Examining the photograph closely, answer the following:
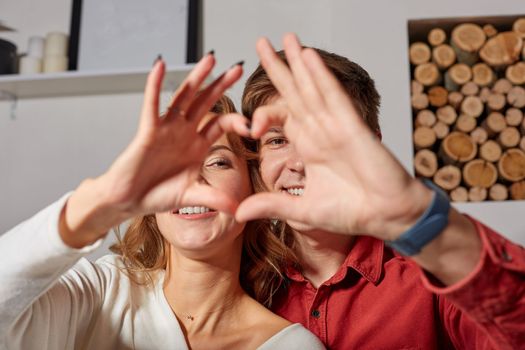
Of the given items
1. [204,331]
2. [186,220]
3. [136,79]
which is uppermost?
[136,79]

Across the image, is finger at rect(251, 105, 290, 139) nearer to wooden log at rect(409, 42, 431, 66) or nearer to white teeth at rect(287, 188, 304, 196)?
white teeth at rect(287, 188, 304, 196)

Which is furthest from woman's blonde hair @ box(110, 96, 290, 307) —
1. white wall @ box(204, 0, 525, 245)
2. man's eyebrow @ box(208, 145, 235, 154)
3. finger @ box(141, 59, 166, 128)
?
white wall @ box(204, 0, 525, 245)

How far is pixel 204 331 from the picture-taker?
1.42 m

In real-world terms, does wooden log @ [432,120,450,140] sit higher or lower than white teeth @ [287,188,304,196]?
higher

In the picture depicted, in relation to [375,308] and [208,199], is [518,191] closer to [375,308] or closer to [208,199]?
[375,308]

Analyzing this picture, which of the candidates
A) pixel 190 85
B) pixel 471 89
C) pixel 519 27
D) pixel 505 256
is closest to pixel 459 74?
pixel 471 89

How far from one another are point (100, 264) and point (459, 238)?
2.96 feet

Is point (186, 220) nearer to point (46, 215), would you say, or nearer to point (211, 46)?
point (46, 215)

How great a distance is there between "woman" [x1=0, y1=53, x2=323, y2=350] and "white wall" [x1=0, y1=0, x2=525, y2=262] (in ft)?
3.46

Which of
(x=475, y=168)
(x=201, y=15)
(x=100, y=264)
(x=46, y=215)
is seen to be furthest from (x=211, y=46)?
(x=46, y=215)

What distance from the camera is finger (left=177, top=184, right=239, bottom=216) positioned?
0.95m

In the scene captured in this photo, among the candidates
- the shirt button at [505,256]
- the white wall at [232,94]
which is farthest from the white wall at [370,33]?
the shirt button at [505,256]

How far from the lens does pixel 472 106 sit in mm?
2377

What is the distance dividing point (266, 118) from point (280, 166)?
0.60 meters
